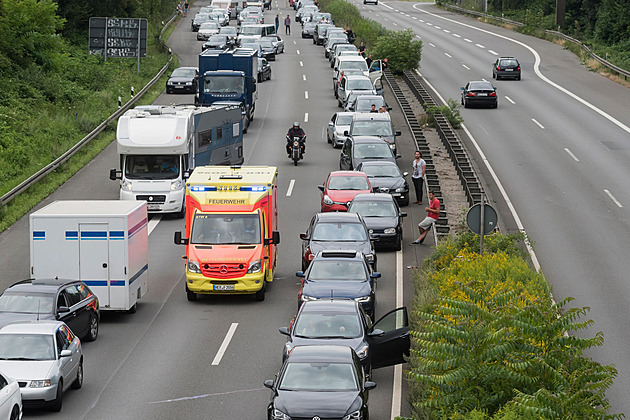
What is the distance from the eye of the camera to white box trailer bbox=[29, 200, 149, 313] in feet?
70.3

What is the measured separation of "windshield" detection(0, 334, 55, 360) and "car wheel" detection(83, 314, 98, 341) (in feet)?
12.7

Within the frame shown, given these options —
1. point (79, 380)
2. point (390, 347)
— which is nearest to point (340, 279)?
point (390, 347)

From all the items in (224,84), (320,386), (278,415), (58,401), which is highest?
(224,84)

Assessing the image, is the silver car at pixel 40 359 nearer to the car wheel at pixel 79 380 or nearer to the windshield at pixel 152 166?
the car wheel at pixel 79 380

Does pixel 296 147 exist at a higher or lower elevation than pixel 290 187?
higher

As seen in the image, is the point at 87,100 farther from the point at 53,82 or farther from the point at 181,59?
the point at 181,59

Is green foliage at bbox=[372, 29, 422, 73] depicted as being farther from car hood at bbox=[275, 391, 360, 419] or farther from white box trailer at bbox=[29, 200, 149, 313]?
car hood at bbox=[275, 391, 360, 419]

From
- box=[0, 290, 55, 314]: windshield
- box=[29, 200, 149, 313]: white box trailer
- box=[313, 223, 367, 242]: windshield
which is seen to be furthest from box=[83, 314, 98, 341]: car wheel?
box=[313, 223, 367, 242]: windshield

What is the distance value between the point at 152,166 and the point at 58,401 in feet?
55.6

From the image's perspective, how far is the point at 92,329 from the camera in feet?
67.9

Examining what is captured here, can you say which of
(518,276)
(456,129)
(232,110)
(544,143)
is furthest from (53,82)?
(518,276)

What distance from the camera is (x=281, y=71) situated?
66688 mm

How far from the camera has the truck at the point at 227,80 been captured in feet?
148

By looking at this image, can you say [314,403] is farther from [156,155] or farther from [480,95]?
[480,95]
